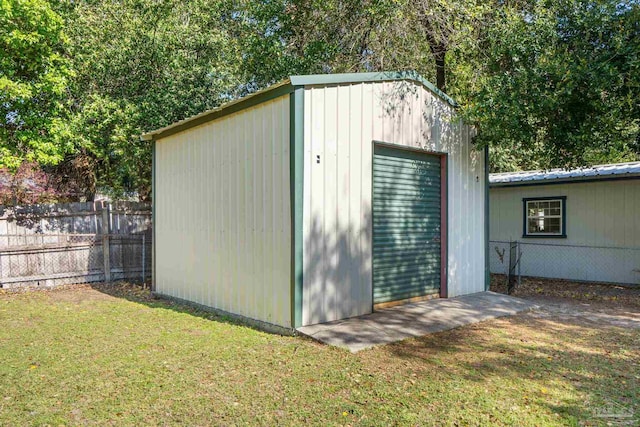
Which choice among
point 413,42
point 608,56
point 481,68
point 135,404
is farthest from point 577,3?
point 135,404

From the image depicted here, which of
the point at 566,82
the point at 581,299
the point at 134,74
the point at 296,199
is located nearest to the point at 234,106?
the point at 296,199

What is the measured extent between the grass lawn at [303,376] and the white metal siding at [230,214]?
689 millimetres

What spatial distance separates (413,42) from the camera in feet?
32.4

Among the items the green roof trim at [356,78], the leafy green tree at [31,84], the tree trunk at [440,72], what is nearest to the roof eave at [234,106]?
the green roof trim at [356,78]

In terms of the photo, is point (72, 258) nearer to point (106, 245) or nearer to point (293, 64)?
point (106, 245)

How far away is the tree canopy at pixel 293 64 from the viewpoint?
269 inches

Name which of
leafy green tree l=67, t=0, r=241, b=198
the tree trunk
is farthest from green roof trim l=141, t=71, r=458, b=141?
the tree trunk

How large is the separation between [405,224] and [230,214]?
266 centimetres

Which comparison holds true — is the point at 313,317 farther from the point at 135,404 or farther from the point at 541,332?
the point at 541,332

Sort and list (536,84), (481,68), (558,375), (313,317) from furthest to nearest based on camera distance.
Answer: (481,68), (536,84), (313,317), (558,375)

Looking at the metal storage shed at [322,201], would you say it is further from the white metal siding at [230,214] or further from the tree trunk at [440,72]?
the tree trunk at [440,72]

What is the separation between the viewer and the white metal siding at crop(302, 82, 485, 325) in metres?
5.56

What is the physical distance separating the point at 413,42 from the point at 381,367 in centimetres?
779

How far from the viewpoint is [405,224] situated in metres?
6.88
